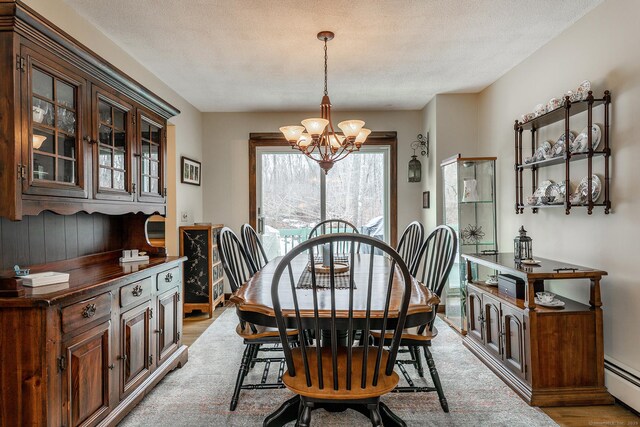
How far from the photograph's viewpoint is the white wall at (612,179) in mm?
2266

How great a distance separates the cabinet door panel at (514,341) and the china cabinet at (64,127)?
258 cm

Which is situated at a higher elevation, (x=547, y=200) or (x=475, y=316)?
(x=547, y=200)

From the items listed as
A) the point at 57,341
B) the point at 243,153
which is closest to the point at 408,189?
the point at 243,153

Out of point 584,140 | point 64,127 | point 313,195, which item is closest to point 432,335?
point 584,140

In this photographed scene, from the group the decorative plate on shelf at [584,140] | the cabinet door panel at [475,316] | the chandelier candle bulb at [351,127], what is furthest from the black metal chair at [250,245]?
the decorative plate on shelf at [584,140]

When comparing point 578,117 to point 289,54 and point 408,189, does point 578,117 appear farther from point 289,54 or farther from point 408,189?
point 408,189

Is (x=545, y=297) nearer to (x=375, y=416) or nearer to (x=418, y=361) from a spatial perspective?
(x=418, y=361)

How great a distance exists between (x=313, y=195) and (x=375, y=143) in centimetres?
108

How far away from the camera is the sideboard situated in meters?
A: 1.61

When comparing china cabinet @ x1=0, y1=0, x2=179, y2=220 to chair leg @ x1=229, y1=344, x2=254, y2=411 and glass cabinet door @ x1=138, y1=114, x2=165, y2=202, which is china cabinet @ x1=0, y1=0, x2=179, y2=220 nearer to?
glass cabinet door @ x1=138, y1=114, x2=165, y2=202

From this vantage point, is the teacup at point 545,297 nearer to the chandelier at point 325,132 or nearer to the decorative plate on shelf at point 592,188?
the decorative plate on shelf at point 592,188

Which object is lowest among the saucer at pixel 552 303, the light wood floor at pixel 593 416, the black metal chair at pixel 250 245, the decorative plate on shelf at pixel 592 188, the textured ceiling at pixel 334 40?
the light wood floor at pixel 593 416

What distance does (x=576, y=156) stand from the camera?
8.52ft

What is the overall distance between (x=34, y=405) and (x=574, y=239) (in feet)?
10.6
